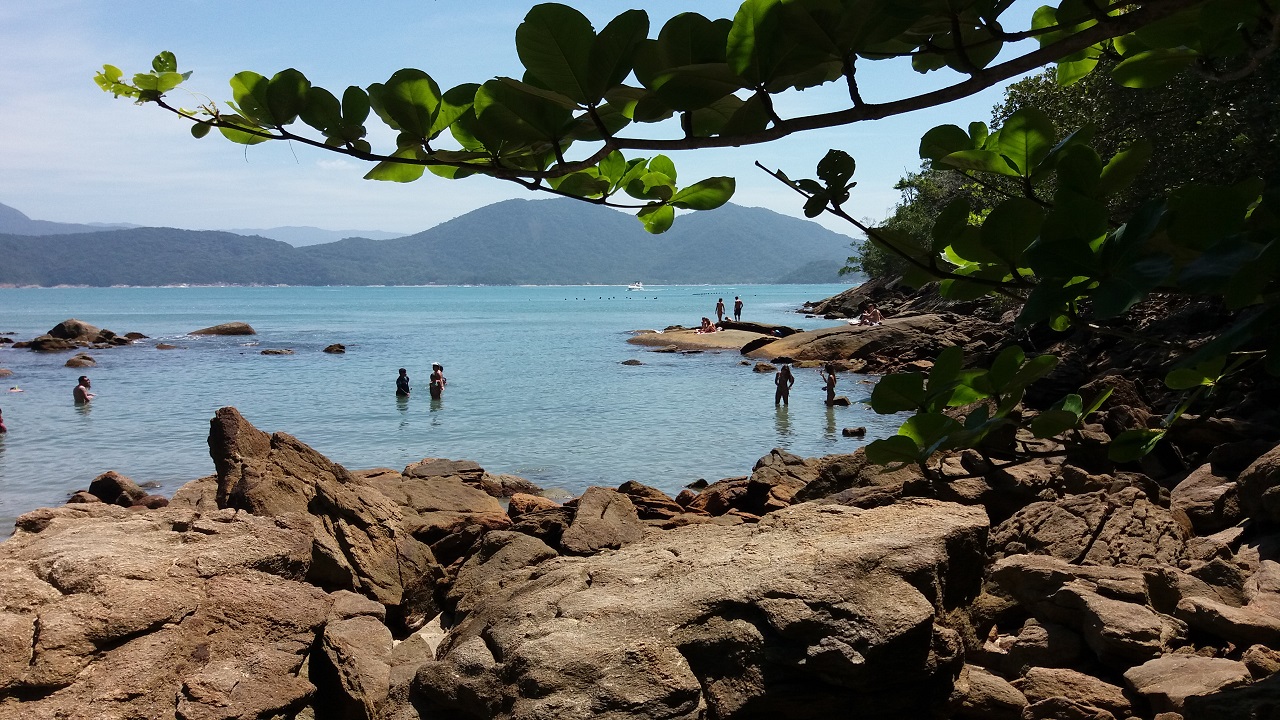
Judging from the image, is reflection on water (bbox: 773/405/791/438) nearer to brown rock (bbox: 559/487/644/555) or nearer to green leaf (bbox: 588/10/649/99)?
brown rock (bbox: 559/487/644/555)

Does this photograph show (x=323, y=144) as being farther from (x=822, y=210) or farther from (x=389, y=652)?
(x=389, y=652)

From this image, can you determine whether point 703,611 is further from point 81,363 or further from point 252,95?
point 81,363

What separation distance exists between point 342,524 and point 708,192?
21.4ft

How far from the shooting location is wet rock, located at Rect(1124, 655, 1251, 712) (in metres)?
3.84

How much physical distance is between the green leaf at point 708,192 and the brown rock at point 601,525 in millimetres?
6805

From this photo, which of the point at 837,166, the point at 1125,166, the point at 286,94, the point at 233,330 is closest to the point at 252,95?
the point at 286,94

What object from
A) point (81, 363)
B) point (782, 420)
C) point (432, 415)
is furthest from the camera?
point (81, 363)

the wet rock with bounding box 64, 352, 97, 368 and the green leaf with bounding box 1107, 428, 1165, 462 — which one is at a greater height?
the green leaf with bounding box 1107, 428, 1165, 462

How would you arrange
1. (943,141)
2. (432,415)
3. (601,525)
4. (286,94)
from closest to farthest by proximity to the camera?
(286,94)
(943,141)
(601,525)
(432,415)

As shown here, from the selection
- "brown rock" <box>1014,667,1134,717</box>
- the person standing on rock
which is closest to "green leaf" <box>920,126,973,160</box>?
A: "brown rock" <box>1014,667,1134,717</box>

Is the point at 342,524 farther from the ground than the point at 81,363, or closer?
farther from the ground

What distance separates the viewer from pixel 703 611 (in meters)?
4.18

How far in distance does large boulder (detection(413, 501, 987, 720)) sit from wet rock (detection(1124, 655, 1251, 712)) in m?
0.87

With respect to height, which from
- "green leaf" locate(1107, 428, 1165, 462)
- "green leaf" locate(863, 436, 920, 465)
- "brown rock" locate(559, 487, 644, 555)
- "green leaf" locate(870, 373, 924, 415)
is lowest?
"brown rock" locate(559, 487, 644, 555)
